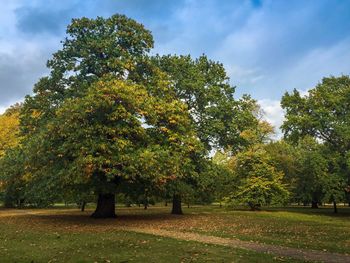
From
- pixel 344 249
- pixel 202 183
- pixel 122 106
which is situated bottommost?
pixel 344 249

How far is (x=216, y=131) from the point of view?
122ft

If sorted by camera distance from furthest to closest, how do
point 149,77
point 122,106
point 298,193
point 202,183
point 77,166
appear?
point 298,193, point 202,183, point 149,77, point 122,106, point 77,166

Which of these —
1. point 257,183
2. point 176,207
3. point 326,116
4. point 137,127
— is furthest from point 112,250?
point 257,183

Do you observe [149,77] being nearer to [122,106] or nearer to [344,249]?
[122,106]

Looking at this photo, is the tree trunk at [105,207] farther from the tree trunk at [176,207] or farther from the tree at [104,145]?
the tree trunk at [176,207]

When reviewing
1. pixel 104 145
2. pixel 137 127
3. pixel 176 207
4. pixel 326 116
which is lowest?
pixel 176 207

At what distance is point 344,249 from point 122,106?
16.2 m

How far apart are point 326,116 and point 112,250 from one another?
33278 millimetres

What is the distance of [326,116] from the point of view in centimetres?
4059

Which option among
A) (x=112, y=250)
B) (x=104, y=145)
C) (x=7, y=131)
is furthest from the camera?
(x=7, y=131)

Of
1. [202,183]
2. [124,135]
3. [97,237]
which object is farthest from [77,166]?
[202,183]

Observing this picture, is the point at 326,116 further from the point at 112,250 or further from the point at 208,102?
the point at 112,250

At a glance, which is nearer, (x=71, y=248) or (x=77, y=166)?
(x=71, y=248)

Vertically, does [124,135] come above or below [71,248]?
above
